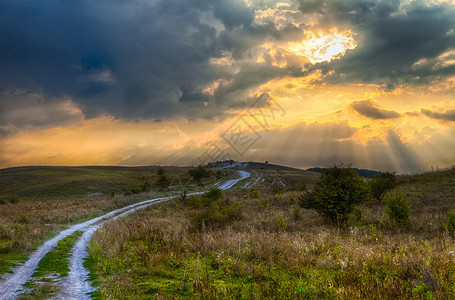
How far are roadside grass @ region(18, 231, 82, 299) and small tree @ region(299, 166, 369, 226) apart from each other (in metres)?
16.1

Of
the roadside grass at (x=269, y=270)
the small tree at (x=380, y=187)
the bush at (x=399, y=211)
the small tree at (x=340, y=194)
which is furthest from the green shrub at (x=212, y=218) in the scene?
the small tree at (x=380, y=187)

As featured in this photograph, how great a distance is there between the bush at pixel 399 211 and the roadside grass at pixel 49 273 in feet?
60.6

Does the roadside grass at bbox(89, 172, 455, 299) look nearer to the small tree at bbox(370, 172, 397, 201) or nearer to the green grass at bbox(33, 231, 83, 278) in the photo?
the green grass at bbox(33, 231, 83, 278)

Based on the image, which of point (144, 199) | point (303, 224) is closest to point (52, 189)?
point (144, 199)

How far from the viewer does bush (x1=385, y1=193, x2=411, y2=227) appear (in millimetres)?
17453

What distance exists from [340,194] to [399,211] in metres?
3.67

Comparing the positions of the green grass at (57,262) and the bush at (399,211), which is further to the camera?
the bush at (399,211)

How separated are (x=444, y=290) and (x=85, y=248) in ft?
46.9

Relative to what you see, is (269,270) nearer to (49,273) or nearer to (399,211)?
(49,273)

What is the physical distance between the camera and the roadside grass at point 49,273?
282 inches

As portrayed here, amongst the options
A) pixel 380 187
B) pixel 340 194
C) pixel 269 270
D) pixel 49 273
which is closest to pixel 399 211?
pixel 340 194

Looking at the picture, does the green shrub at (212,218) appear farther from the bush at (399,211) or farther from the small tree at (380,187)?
the small tree at (380,187)

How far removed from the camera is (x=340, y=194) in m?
19.4

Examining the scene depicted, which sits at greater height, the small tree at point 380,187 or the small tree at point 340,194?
the small tree at point 340,194
